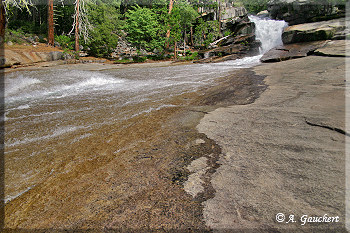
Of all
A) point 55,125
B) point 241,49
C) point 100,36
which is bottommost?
point 55,125

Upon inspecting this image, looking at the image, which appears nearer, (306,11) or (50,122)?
(50,122)

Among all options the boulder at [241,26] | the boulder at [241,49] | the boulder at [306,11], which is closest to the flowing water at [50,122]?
the boulder at [241,49]

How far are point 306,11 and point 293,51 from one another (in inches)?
335

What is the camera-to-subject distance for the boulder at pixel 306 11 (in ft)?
49.4

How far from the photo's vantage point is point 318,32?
481 inches

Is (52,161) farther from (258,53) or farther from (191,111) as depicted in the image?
(258,53)

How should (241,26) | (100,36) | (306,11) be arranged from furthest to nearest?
(241,26) < (100,36) < (306,11)

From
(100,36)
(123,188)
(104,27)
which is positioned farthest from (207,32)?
(123,188)

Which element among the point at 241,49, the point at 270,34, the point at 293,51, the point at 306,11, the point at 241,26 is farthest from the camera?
the point at 241,26

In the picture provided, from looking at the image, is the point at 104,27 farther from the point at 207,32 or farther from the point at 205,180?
the point at 205,180

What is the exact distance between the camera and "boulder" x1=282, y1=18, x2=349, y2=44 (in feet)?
37.1

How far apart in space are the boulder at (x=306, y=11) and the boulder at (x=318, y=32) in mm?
2589

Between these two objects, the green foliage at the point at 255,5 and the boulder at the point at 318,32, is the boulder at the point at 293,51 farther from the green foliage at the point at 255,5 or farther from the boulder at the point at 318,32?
the green foliage at the point at 255,5

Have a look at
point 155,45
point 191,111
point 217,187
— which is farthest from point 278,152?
point 155,45
